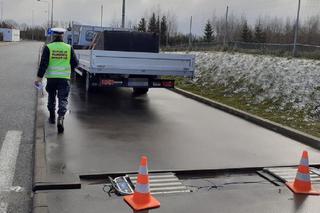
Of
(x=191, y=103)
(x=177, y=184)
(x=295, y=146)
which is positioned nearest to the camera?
(x=177, y=184)

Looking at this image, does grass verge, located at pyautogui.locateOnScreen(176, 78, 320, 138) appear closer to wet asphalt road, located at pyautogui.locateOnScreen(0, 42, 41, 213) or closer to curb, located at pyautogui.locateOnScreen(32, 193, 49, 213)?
wet asphalt road, located at pyautogui.locateOnScreen(0, 42, 41, 213)

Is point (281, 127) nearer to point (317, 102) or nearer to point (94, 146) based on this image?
point (317, 102)

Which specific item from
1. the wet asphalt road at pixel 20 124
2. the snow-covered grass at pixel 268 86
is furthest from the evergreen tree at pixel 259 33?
the wet asphalt road at pixel 20 124

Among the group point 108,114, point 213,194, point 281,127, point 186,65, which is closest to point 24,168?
point 213,194

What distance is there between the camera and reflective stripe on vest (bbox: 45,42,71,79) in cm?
823

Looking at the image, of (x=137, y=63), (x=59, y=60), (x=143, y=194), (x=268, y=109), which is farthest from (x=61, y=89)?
(x=268, y=109)

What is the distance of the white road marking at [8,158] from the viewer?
5.59 m

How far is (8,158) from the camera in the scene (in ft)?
21.9

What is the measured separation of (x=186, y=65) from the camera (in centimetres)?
1162

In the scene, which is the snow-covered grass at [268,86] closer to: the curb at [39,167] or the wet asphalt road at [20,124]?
the curb at [39,167]

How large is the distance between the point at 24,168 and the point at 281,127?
18.1 ft

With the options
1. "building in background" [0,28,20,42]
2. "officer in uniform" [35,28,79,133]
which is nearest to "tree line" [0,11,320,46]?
"officer in uniform" [35,28,79,133]

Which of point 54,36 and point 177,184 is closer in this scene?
point 177,184

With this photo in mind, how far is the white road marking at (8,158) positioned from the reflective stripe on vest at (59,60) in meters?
1.34
